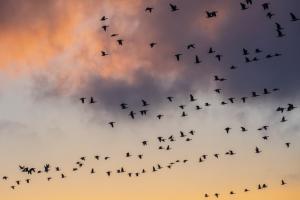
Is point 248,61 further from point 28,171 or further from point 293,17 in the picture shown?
point 28,171

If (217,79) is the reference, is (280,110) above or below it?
below

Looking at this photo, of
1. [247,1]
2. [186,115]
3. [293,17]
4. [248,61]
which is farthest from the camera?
[186,115]

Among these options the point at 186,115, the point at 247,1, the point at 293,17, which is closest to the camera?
the point at 247,1

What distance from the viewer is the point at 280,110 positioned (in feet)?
297

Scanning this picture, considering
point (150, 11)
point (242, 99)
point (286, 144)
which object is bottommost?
point (286, 144)

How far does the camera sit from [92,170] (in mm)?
100188

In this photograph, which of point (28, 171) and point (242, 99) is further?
point (28, 171)

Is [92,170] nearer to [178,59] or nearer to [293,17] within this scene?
[178,59]

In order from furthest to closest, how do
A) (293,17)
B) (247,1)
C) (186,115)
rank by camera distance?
(186,115)
(293,17)
(247,1)

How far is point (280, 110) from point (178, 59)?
12.0 meters


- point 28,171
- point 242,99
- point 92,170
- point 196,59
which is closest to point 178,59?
point 196,59

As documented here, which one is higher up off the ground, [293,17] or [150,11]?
[150,11]

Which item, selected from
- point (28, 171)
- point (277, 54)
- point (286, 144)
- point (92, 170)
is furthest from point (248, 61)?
point (28, 171)

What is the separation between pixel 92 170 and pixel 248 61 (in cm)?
2307
